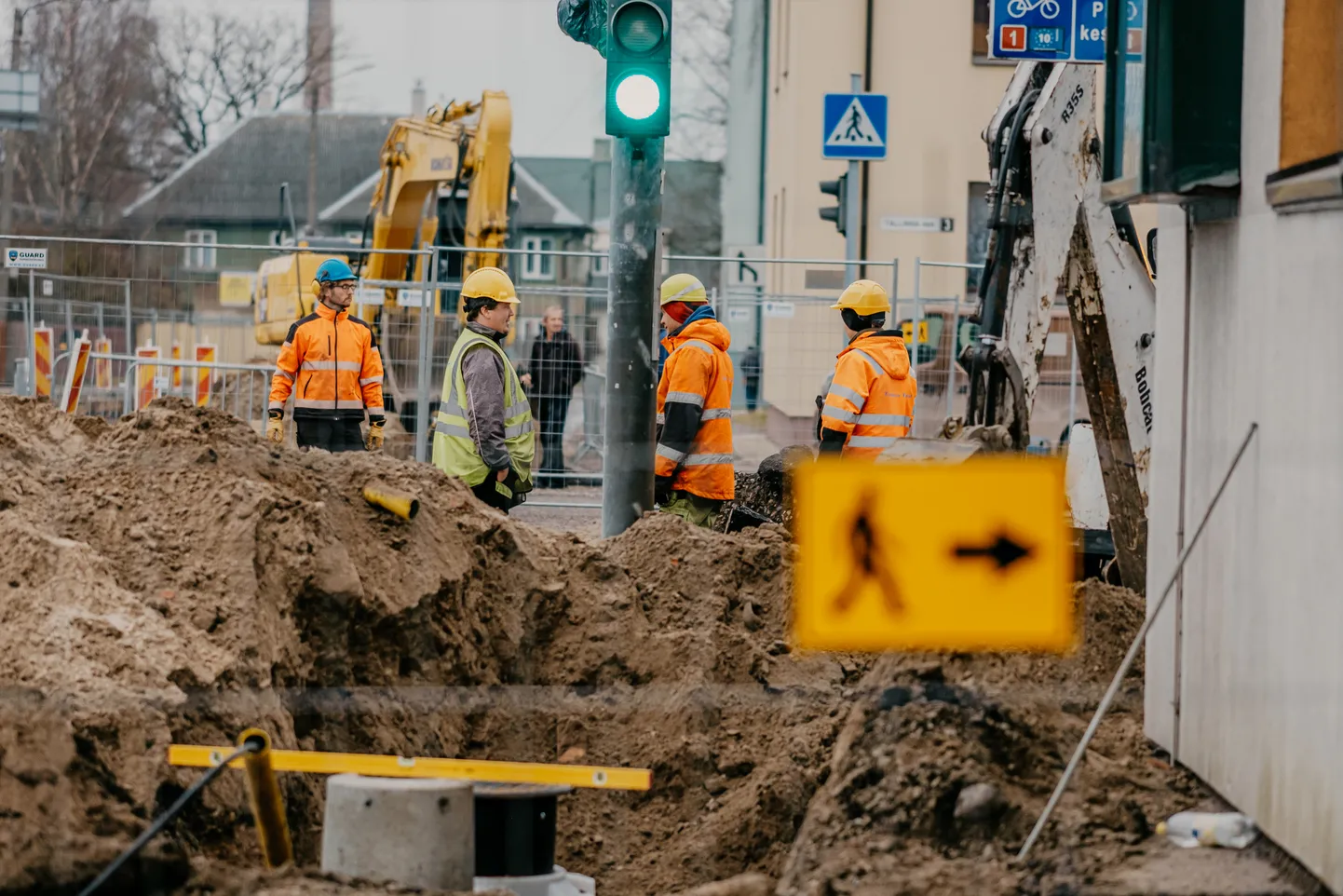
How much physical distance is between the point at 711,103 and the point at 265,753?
45.7m

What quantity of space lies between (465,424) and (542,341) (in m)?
7.60

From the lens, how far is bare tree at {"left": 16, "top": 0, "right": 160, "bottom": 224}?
114ft

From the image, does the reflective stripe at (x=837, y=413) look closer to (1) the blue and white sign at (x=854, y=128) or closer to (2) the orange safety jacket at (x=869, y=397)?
(2) the orange safety jacket at (x=869, y=397)

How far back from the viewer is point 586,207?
79.1 metres

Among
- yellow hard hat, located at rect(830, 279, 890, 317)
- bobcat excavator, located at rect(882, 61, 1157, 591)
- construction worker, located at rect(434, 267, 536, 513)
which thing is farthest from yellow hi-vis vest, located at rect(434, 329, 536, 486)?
bobcat excavator, located at rect(882, 61, 1157, 591)

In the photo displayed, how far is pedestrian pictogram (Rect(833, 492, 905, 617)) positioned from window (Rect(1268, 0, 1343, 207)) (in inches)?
65.7

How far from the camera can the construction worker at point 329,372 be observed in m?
12.6

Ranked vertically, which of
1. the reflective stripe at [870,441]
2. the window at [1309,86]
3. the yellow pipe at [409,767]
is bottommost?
the yellow pipe at [409,767]

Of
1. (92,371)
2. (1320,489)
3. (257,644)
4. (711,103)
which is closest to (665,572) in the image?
(257,644)

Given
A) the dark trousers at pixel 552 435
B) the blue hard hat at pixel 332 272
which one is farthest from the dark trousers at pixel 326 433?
the dark trousers at pixel 552 435

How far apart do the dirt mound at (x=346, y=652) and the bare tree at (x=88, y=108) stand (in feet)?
84.7

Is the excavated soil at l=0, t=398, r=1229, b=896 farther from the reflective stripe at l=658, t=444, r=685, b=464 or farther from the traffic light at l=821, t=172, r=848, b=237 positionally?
the traffic light at l=821, t=172, r=848, b=237

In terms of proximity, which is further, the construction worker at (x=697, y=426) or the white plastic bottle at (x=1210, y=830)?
the construction worker at (x=697, y=426)

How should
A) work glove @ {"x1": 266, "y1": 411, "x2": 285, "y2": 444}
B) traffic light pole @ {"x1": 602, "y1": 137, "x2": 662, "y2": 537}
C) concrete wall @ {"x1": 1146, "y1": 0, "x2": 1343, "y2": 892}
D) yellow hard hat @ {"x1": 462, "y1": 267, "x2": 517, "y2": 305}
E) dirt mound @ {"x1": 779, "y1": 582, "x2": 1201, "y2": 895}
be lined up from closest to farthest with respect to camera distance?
concrete wall @ {"x1": 1146, "y1": 0, "x2": 1343, "y2": 892}
dirt mound @ {"x1": 779, "y1": 582, "x2": 1201, "y2": 895}
traffic light pole @ {"x1": 602, "y1": 137, "x2": 662, "y2": 537}
yellow hard hat @ {"x1": 462, "y1": 267, "x2": 517, "y2": 305}
work glove @ {"x1": 266, "y1": 411, "x2": 285, "y2": 444}
